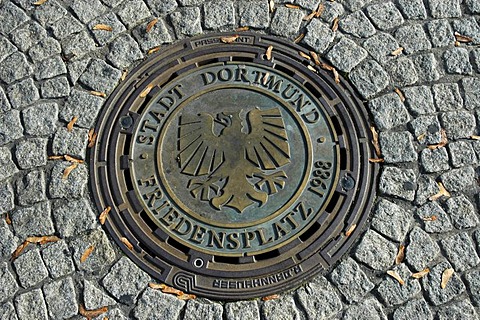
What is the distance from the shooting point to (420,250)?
9.96 feet

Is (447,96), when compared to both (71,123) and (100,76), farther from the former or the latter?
(71,123)

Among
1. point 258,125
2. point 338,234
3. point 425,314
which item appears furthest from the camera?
point 258,125

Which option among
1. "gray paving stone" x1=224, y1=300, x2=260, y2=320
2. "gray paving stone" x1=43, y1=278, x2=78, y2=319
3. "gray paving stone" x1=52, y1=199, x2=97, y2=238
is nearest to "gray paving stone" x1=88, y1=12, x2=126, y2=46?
"gray paving stone" x1=52, y1=199, x2=97, y2=238

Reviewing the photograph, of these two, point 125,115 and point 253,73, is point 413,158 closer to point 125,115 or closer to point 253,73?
point 253,73

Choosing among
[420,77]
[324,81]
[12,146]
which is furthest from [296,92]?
[12,146]

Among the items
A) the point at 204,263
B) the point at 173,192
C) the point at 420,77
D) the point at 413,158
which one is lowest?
the point at 204,263

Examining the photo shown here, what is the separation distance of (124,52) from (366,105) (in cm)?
171

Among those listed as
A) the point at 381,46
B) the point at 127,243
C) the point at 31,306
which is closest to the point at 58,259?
the point at 31,306

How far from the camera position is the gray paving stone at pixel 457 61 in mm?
3531

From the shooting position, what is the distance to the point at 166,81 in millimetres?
3533

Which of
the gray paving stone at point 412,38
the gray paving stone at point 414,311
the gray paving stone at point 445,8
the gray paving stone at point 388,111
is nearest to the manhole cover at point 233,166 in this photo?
the gray paving stone at point 388,111

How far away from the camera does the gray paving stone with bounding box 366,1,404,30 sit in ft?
12.1

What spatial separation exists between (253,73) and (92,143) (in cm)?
118

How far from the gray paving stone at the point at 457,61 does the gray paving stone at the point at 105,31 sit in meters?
2.28
